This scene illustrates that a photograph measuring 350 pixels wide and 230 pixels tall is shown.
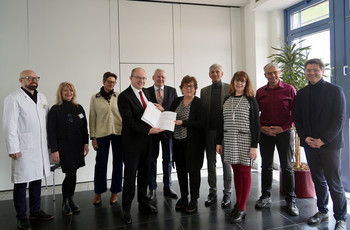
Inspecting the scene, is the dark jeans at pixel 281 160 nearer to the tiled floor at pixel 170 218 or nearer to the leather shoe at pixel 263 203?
the leather shoe at pixel 263 203

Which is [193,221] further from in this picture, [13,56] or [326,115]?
[13,56]

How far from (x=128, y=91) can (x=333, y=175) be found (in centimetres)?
223

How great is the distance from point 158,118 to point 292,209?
188 centimetres

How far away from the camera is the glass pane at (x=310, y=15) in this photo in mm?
3956

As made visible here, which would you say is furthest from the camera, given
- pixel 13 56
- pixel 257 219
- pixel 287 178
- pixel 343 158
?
pixel 13 56

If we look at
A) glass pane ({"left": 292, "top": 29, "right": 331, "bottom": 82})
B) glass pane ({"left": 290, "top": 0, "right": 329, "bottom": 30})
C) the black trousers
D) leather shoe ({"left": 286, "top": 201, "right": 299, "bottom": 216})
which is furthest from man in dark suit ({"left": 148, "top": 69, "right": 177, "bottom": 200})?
glass pane ({"left": 290, "top": 0, "right": 329, "bottom": 30})

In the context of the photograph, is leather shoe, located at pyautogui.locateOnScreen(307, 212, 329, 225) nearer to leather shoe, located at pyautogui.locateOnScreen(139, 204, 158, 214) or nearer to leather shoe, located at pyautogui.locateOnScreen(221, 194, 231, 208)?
leather shoe, located at pyautogui.locateOnScreen(221, 194, 231, 208)

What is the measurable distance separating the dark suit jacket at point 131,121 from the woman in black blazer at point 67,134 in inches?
26.6

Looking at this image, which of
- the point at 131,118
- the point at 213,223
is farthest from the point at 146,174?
the point at 213,223

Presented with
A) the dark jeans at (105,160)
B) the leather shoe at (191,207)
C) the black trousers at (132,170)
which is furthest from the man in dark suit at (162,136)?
the leather shoe at (191,207)

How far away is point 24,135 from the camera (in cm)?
258

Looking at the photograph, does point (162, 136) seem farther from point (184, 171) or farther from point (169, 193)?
point (169, 193)

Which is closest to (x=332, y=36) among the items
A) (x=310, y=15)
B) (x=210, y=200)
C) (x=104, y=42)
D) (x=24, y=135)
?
(x=310, y=15)

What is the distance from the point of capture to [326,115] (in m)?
2.37
